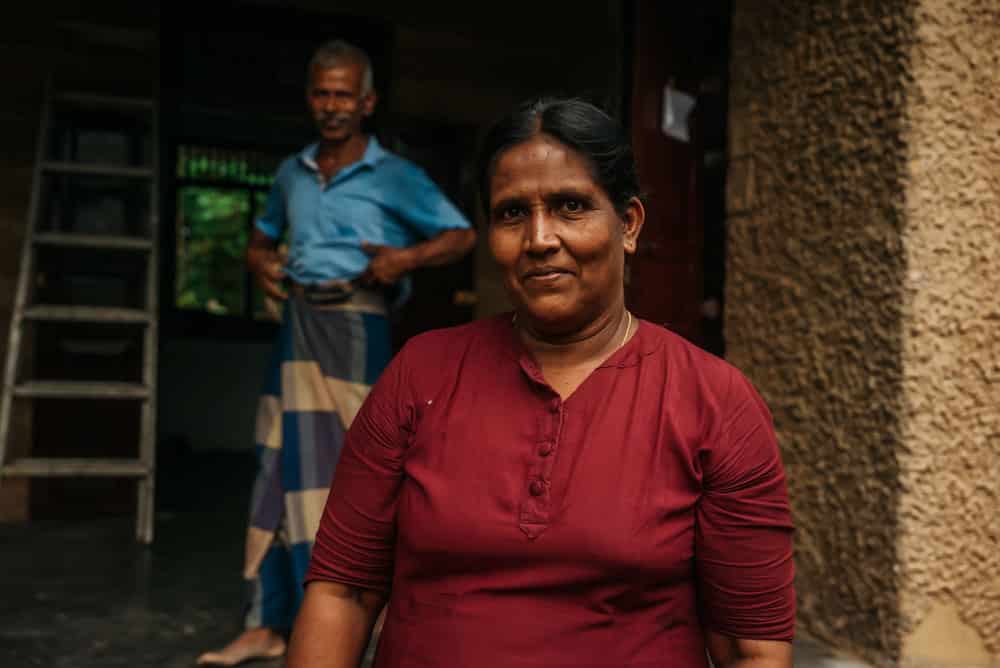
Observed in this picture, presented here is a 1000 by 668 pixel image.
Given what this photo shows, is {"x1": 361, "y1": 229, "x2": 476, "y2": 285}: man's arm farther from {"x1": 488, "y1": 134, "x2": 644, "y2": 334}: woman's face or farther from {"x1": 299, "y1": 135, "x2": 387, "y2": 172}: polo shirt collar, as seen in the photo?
{"x1": 488, "y1": 134, "x2": 644, "y2": 334}: woman's face

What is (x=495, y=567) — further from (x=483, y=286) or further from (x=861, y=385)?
(x=483, y=286)

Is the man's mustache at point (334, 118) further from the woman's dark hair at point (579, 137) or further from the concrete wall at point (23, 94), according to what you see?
the concrete wall at point (23, 94)

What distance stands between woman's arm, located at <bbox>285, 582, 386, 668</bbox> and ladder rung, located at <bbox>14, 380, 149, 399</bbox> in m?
2.89

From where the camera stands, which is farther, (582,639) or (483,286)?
(483,286)

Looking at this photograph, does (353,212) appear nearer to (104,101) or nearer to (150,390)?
(150,390)

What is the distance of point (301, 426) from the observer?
8.92ft

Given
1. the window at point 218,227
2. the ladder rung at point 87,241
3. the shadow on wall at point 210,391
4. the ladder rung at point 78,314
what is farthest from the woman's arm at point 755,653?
the window at point 218,227

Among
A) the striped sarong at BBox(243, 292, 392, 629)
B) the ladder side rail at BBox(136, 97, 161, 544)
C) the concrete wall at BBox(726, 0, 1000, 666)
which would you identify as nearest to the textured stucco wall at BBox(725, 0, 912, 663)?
the concrete wall at BBox(726, 0, 1000, 666)

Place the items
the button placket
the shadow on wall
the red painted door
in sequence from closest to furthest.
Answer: the button placket
the red painted door
the shadow on wall

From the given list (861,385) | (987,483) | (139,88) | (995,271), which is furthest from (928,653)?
(139,88)

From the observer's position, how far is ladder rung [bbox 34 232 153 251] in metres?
4.10

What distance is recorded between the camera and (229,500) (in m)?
5.77

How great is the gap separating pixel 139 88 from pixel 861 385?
3.63 metres

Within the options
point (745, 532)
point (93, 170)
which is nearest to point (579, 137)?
point (745, 532)
